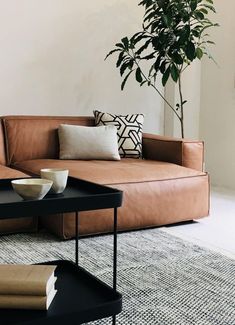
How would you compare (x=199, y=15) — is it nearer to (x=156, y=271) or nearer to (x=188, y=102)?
(x=188, y=102)

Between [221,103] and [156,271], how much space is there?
272 centimetres

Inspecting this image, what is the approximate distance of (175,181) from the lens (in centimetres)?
288

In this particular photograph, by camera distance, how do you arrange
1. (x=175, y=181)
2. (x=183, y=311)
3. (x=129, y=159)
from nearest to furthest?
(x=183, y=311) < (x=175, y=181) < (x=129, y=159)

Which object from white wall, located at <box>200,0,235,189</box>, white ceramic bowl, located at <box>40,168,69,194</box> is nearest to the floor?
white wall, located at <box>200,0,235,189</box>

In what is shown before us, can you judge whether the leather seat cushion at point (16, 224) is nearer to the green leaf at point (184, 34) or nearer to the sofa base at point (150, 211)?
the sofa base at point (150, 211)

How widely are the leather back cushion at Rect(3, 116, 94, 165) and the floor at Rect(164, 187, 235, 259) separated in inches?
43.8

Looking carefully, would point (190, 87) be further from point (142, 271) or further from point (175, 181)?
point (142, 271)

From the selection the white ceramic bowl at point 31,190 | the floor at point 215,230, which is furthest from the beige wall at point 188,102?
the white ceramic bowl at point 31,190

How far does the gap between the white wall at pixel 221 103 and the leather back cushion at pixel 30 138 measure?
5.67ft

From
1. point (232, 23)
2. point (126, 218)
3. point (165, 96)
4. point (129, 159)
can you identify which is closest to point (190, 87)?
point (165, 96)

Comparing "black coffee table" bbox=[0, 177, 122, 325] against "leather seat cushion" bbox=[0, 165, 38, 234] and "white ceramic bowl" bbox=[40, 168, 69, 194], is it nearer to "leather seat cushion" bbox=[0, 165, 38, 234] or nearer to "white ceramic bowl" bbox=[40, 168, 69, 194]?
"white ceramic bowl" bbox=[40, 168, 69, 194]

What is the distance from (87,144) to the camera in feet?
10.7

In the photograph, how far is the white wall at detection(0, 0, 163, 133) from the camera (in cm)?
389

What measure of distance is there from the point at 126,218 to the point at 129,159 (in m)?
0.75
